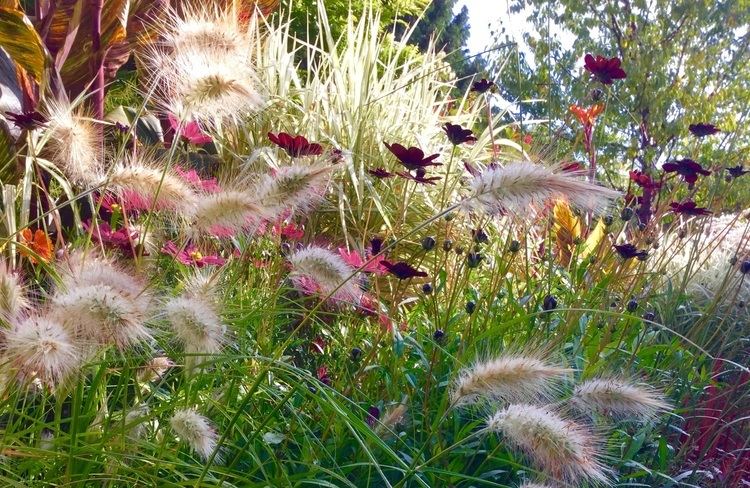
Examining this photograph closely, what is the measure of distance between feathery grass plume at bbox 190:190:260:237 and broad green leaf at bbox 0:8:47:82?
5.48 feet

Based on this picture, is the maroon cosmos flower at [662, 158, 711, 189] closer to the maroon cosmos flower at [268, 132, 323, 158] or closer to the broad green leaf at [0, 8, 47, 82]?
the maroon cosmos flower at [268, 132, 323, 158]

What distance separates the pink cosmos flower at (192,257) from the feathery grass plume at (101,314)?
112 cm

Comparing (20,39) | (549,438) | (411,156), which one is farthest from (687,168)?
(20,39)

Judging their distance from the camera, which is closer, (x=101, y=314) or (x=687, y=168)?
(x=101, y=314)

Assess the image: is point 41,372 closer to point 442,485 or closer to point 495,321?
point 442,485

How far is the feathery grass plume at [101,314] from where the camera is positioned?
3.91 ft

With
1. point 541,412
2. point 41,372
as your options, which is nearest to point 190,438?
point 41,372

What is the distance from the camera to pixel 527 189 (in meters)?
1.44

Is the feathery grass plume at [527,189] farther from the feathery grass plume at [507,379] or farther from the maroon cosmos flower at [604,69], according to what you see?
the maroon cosmos flower at [604,69]

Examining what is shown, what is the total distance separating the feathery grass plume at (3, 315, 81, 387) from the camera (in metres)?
1.12

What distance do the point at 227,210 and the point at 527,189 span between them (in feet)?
1.64

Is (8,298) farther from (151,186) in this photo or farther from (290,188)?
(290,188)

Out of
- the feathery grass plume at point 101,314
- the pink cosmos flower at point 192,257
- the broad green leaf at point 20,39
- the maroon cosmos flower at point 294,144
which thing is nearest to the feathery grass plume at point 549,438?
the feathery grass plume at point 101,314

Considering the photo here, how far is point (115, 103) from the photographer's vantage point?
277 inches
